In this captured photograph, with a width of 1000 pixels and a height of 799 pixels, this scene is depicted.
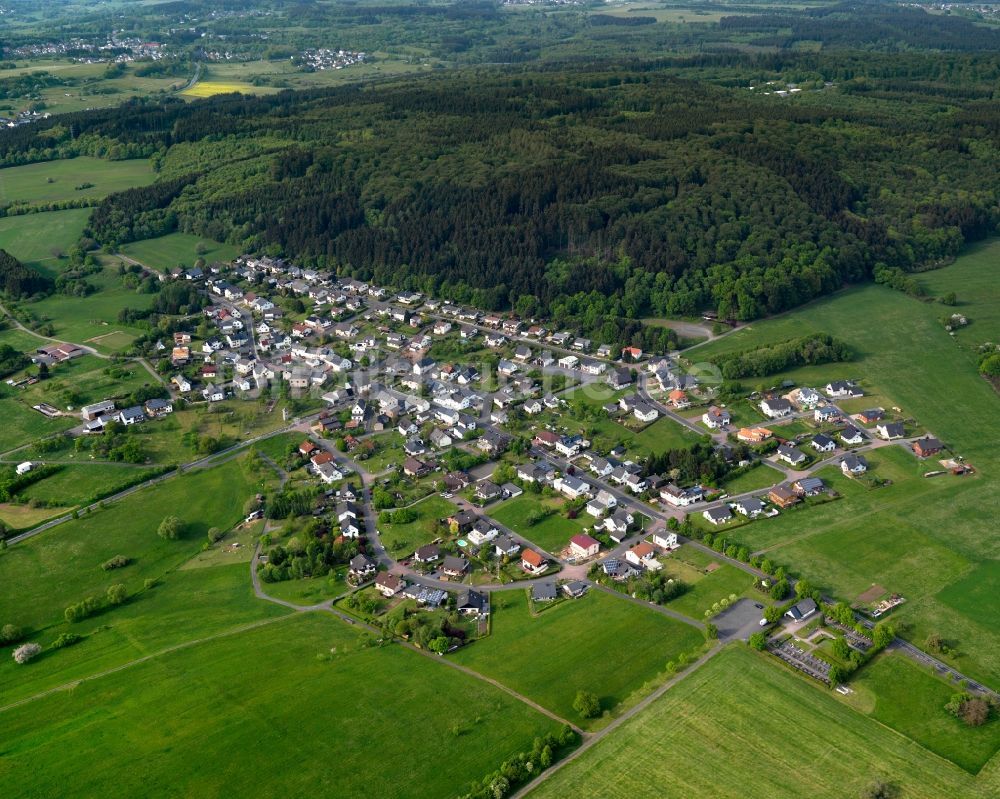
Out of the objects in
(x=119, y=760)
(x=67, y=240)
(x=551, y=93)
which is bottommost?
(x=119, y=760)

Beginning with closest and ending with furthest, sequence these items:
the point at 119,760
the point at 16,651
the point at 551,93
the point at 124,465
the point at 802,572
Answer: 1. the point at 119,760
2. the point at 16,651
3. the point at 802,572
4. the point at 124,465
5. the point at 551,93

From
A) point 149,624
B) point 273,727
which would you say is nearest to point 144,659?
point 149,624

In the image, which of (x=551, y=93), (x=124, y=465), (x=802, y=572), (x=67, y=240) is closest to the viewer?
(x=802, y=572)

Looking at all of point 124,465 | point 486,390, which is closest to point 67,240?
point 124,465

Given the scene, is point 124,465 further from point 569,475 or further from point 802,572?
point 802,572

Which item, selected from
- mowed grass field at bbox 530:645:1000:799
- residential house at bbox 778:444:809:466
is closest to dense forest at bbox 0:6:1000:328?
residential house at bbox 778:444:809:466

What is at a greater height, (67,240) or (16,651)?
(67,240)
